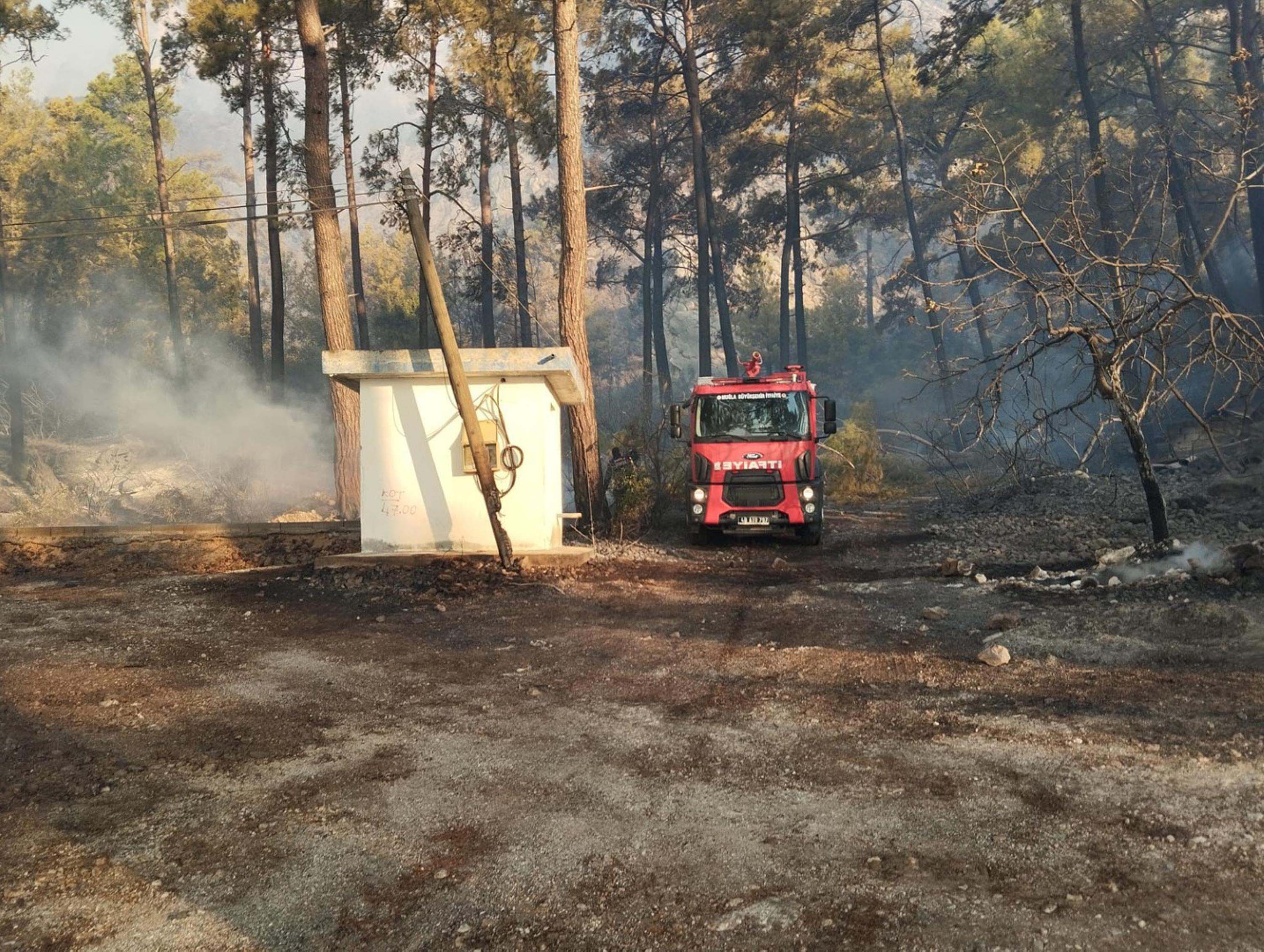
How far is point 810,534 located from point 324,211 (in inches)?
411

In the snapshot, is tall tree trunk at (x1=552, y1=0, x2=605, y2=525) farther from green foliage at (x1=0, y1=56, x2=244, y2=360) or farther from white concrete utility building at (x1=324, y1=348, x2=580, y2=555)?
green foliage at (x1=0, y1=56, x2=244, y2=360)

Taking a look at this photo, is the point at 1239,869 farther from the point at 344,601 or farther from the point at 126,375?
the point at 126,375

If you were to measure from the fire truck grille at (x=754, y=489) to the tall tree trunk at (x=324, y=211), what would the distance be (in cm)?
719

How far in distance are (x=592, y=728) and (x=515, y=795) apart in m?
1.25

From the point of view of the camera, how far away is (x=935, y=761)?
5.66 meters

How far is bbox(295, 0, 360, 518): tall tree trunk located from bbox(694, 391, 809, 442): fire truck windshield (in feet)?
22.3

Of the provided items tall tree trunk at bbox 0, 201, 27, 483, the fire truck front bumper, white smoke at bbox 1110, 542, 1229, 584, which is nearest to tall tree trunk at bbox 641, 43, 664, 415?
the fire truck front bumper

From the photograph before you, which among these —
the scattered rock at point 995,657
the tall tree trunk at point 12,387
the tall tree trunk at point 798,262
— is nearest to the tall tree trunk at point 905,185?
the tall tree trunk at point 798,262

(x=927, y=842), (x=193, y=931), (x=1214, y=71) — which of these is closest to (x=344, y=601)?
(x=193, y=931)

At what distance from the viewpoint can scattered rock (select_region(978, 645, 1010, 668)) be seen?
7.68 metres

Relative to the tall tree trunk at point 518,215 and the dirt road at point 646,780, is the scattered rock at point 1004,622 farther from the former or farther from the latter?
the tall tree trunk at point 518,215

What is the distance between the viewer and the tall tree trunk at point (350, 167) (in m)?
24.5

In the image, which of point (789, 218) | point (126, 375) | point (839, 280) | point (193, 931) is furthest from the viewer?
point (839, 280)

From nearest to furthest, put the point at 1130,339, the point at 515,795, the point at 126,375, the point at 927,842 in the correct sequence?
the point at 927,842 < the point at 515,795 < the point at 1130,339 < the point at 126,375
